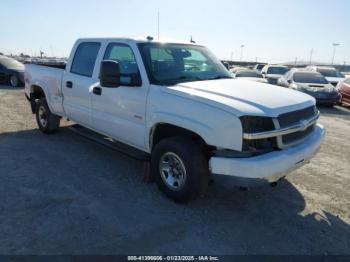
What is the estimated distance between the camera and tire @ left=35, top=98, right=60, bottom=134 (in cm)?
697

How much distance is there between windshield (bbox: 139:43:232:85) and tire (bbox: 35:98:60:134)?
3.35m

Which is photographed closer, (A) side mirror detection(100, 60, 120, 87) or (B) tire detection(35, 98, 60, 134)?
(A) side mirror detection(100, 60, 120, 87)

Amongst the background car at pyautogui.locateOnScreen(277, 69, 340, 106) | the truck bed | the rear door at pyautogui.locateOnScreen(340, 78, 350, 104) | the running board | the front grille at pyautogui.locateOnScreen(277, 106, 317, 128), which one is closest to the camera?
the front grille at pyautogui.locateOnScreen(277, 106, 317, 128)

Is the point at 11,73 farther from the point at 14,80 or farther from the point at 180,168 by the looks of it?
the point at 180,168

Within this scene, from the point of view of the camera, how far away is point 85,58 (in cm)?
557

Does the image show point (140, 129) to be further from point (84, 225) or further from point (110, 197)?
point (84, 225)

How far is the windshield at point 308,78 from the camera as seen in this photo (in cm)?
1386

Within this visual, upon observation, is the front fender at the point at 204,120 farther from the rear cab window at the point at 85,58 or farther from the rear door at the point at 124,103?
the rear cab window at the point at 85,58

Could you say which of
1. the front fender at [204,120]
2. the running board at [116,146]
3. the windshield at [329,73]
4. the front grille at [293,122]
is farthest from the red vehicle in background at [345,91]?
the front fender at [204,120]

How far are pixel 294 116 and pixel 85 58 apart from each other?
351 centimetres

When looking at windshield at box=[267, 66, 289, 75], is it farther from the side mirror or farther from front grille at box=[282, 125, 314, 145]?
the side mirror

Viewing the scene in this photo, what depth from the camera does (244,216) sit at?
3.90 metres

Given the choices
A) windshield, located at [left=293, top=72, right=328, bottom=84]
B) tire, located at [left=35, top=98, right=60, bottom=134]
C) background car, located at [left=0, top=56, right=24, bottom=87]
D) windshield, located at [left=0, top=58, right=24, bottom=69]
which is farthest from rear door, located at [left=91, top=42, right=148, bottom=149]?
windshield, located at [left=0, top=58, right=24, bottom=69]

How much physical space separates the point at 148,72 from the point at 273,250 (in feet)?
8.18
